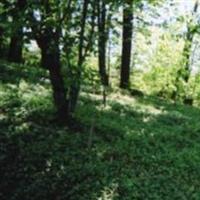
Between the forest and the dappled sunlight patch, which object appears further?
the forest

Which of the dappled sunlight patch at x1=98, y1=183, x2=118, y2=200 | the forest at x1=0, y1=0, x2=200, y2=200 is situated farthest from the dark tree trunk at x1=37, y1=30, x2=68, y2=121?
the dappled sunlight patch at x1=98, y1=183, x2=118, y2=200

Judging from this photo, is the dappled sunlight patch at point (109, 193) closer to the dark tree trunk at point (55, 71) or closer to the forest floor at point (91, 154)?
the forest floor at point (91, 154)

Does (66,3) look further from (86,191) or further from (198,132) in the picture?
(198,132)

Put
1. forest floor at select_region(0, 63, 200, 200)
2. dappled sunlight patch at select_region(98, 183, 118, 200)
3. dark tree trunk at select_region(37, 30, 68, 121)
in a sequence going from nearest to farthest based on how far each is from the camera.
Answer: dappled sunlight patch at select_region(98, 183, 118, 200) → forest floor at select_region(0, 63, 200, 200) → dark tree trunk at select_region(37, 30, 68, 121)

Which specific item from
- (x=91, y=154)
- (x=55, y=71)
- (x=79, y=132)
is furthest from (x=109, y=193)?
(x=55, y=71)

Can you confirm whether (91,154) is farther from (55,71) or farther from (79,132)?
(55,71)

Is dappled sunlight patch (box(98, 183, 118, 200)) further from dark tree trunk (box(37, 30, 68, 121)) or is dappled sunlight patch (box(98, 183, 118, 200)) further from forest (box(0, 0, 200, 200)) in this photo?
dark tree trunk (box(37, 30, 68, 121))

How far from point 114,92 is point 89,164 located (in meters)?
12.1

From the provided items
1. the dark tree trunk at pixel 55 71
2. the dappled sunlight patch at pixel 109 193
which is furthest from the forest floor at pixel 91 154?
the dark tree trunk at pixel 55 71

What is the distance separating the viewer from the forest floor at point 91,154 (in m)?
11.6

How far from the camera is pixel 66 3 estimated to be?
13797mm

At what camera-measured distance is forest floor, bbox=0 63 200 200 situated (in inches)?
456

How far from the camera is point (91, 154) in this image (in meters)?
13.3

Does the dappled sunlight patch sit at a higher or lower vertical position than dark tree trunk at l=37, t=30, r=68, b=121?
lower
